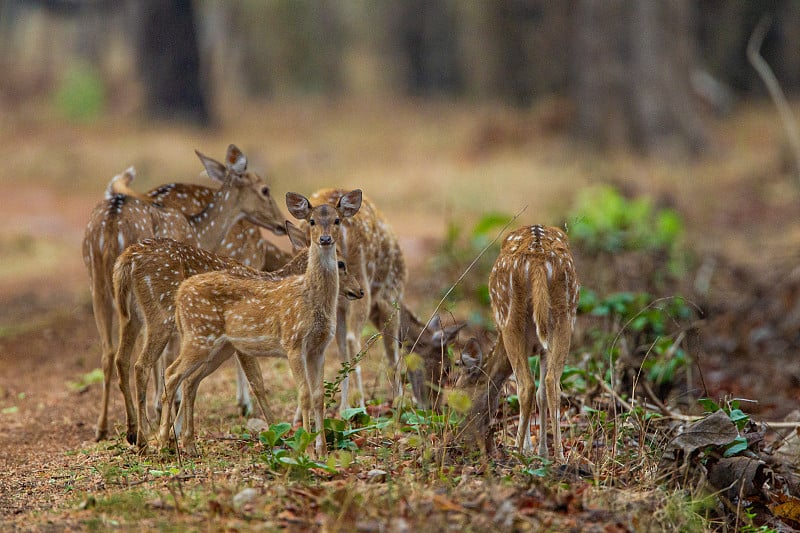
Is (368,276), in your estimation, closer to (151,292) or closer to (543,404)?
(151,292)

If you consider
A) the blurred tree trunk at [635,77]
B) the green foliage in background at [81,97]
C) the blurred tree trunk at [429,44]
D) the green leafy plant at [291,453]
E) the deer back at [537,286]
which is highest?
the blurred tree trunk at [429,44]

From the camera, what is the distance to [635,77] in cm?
2159

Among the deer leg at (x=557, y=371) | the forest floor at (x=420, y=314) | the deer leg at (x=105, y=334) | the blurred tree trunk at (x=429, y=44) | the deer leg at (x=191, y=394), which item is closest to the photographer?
the forest floor at (x=420, y=314)

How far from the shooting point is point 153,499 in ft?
18.6

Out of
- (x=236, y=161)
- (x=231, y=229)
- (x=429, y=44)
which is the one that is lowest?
(x=231, y=229)

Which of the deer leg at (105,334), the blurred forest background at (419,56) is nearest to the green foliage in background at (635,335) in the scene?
the deer leg at (105,334)

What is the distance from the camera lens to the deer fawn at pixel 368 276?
26.4 ft

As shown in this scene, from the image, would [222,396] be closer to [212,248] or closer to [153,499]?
[212,248]

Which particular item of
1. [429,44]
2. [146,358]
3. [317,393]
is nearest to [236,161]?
[146,358]

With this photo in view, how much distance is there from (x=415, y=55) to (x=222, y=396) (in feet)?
99.1

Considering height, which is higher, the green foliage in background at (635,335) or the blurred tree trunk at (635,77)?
the blurred tree trunk at (635,77)

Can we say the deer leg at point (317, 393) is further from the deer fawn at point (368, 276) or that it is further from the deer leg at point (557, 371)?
the deer leg at point (557, 371)

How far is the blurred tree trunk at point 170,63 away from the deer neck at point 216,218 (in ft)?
55.1

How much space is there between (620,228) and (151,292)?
7505 mm
